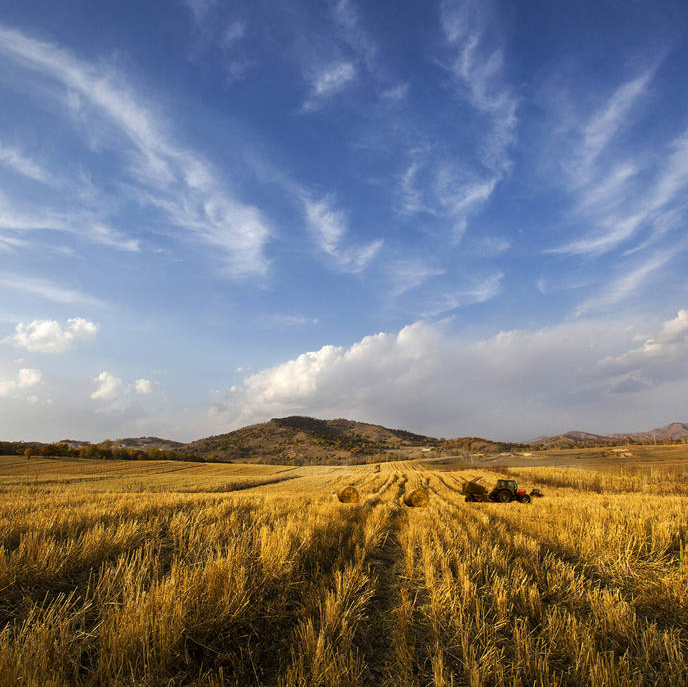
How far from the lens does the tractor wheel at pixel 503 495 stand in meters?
21.2

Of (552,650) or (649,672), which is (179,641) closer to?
(552,650)

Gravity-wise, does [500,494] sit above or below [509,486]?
below

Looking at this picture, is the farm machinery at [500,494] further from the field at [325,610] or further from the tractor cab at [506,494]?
the field at [325,610]

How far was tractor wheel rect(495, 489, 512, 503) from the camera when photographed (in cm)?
2124

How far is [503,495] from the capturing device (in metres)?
21.3

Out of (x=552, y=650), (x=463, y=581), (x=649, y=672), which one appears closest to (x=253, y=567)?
(x=463, y=581)

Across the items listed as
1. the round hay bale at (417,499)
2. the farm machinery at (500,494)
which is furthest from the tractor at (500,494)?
the round hay bale at (417,499)

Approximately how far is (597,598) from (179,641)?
4990 mm

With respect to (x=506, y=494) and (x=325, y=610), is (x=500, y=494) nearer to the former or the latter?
(x=506, y=494)

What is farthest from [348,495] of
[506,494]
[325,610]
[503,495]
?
[325,610]

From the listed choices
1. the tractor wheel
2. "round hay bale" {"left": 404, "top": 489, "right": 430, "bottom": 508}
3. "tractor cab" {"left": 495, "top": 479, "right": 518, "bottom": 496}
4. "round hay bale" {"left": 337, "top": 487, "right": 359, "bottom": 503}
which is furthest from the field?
"tractor cab" {"left": 495, "top": 479, "right": 518, "bottom": 496}

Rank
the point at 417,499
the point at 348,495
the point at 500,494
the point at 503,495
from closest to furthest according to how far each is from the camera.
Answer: the point at 417,499 → the point at 348,495 → the point at 503,495 → the point at 500,494

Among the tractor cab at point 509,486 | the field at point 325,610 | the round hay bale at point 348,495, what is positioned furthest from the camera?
the tractor cab at point 509,486

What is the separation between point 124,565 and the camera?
5102 mm
